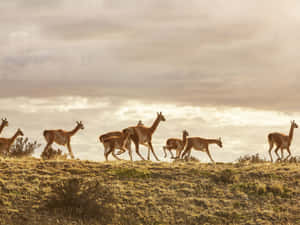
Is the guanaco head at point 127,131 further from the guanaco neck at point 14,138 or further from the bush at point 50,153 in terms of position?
the guanaco neck at point 14,138

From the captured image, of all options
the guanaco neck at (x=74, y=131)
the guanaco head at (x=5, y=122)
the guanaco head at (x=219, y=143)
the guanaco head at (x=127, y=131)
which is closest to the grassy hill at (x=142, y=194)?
the guanaco head at (x=127, y=131)

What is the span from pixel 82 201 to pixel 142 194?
2534mm

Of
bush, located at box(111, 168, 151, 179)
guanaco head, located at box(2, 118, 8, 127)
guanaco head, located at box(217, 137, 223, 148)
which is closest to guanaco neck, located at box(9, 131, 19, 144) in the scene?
guanaco head, located at box(2, 118, 8, 127)

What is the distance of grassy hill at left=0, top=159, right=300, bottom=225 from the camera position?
18.4m

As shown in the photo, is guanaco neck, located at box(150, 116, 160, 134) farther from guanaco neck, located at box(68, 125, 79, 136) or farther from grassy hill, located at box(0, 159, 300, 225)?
grassy hill, located at box(0, 159, 300, 225)

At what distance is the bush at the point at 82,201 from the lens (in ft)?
59.9

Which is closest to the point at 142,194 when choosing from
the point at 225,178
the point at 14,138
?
the point at 225,178

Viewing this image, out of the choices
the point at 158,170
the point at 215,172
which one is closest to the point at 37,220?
the point at 158,170

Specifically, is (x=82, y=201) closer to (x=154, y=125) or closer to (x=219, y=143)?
(x=154, y=125)

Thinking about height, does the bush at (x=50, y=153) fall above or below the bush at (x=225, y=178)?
above

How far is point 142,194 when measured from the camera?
1998 centimetres

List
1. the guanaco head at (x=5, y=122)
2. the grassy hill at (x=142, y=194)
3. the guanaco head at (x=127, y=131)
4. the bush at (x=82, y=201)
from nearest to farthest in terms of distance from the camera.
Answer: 1. the bush at (x=82, y=201)
2. the grassy hill at (x=142, y=194)
3. the guanaco head at (x=127, y=131)
4. the guanaco head at (x=5, y=122)

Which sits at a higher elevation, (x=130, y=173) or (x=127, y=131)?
(x=127, y=131)

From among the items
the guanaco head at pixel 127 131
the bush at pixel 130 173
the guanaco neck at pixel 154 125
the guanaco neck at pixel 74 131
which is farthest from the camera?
the guanaco neck at pixel 74 131
